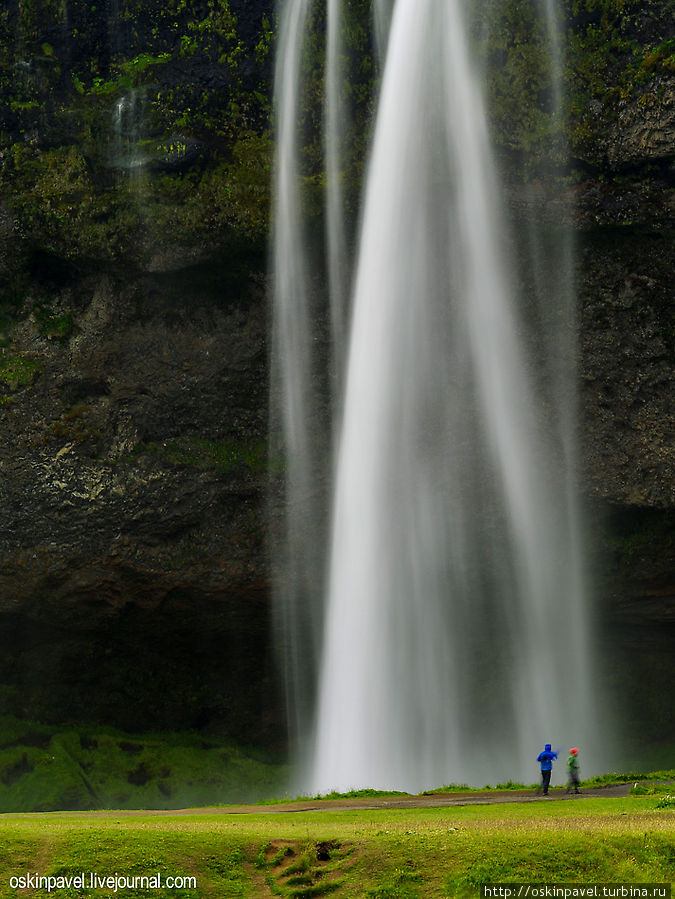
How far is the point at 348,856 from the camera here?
11.1m

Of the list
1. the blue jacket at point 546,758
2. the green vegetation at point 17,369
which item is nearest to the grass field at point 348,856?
the blue jacket at point 546,758

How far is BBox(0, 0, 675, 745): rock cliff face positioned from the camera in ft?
87.8

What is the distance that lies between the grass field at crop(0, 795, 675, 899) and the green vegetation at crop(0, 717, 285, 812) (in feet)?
49.0

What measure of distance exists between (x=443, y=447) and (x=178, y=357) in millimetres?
9533

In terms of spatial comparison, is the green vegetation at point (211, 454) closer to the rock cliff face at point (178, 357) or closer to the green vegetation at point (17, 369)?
the rock cliff face at point (178, 357)

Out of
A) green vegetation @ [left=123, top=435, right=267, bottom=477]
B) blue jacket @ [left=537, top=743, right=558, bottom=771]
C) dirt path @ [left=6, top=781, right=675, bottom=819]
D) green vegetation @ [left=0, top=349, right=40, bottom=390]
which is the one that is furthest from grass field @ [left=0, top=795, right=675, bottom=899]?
green vegetation @ [left=0, top=349, right=40, bottom=390]

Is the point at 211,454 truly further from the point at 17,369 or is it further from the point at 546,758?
the point at 546,758

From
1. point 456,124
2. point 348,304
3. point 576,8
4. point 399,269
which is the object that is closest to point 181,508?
point 348,304

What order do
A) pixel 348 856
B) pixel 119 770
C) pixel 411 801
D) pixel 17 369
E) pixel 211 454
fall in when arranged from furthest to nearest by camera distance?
pixel 17 369, pixel 211 454, pixel 119 770, pixel 411 801, pixel 348 856

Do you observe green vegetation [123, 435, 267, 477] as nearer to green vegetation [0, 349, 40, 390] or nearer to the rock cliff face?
the rock cliff face

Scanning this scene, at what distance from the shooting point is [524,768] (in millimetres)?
26172

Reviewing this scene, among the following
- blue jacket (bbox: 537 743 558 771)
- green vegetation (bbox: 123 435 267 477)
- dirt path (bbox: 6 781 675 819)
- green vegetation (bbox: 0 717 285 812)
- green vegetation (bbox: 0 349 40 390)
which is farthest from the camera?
green vegetation (bbox: 0 349 40 390)

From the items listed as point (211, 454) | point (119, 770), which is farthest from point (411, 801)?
point (211, 454)

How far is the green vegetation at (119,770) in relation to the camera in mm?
26500
